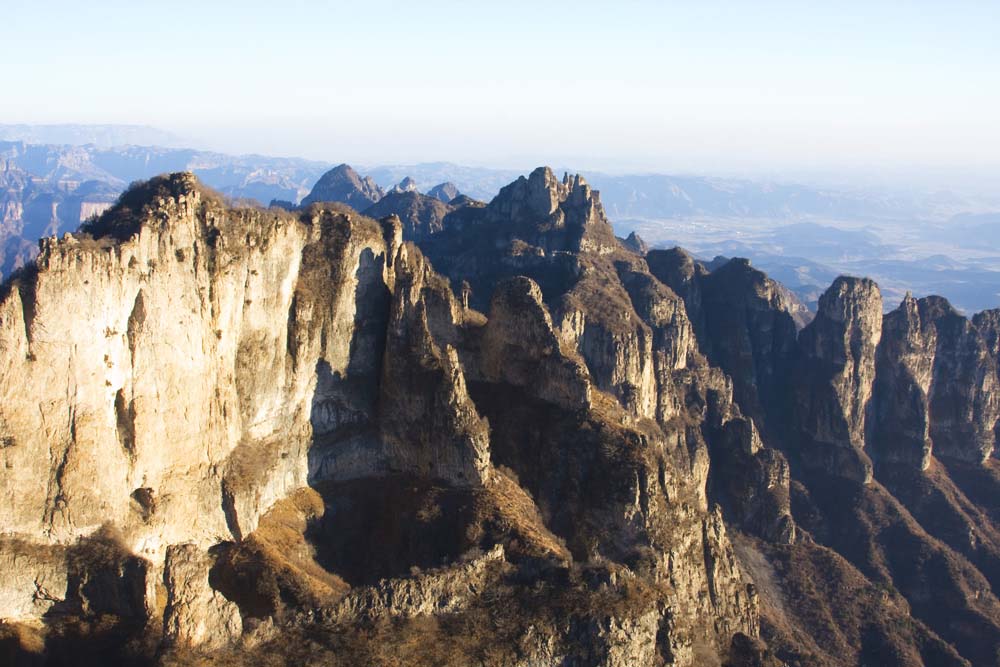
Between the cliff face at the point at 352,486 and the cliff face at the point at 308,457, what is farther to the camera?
the cliff face at the point at 308,457

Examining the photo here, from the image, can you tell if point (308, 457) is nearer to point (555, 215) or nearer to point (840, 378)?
point (555, 215)

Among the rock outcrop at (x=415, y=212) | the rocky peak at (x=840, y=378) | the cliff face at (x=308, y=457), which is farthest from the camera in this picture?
the rock outcrop at (x=415, y=212)

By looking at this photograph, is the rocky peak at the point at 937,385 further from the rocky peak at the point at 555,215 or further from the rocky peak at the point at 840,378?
the rocky peak at the point at 555,215

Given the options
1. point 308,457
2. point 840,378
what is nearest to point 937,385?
point 840,378

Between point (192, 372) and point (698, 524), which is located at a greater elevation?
point (192, 372)

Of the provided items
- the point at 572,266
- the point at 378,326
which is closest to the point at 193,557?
the point at 378,326

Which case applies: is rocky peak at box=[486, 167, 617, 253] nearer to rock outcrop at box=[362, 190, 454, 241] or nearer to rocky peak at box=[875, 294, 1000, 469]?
rock outcrop at box=[362, 190, 454, 241]

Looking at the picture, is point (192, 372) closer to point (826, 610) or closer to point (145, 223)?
point (145, 223)

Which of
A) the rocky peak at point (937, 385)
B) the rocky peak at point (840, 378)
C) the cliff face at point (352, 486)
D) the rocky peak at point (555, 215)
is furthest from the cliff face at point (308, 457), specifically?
the rocky peak at point (555, 215)

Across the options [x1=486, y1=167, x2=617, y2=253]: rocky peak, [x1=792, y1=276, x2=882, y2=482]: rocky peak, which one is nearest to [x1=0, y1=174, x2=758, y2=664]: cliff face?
[x1=792, y1=276, x2=882, y2=482]: rocky peak
